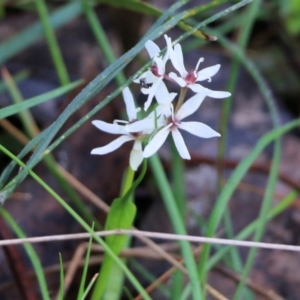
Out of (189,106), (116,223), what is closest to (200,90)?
(189,106)

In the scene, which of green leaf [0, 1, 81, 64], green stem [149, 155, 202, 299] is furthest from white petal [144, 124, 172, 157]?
green leaf [0, 1, 81, 64]

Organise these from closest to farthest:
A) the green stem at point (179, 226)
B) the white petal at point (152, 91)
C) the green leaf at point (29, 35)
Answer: the white petal at point (152, 91) < the green stem at point (179, 226) < the green leaf at point (29, 35)

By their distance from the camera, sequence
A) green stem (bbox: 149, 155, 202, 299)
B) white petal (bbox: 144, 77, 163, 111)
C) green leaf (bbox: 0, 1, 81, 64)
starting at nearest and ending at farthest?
1. white petal (bbox: 144, 77, 163, 111)
2. green stem (bbox: 149, 155, 202, 299)
3. green leaf (bbox: 0, 1, 81, 64)

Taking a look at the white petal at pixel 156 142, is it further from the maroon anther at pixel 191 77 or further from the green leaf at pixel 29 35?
the green leaf at pixel 29 35

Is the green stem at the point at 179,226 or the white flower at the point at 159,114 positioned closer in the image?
the white flower at the point at 159,114

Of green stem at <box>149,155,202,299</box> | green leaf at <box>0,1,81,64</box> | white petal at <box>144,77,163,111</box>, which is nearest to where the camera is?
white petal at <box>144,77,163,111</box>

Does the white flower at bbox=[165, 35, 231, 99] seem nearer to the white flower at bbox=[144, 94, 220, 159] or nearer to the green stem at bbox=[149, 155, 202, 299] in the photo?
the white flower at bbox=[144, 94, 220, 159]

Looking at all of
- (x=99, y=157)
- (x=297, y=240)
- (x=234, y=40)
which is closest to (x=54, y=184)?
(x=99, y=157)

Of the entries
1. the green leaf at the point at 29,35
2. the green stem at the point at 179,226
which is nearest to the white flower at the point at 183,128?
the green stem at the point at 179,226
